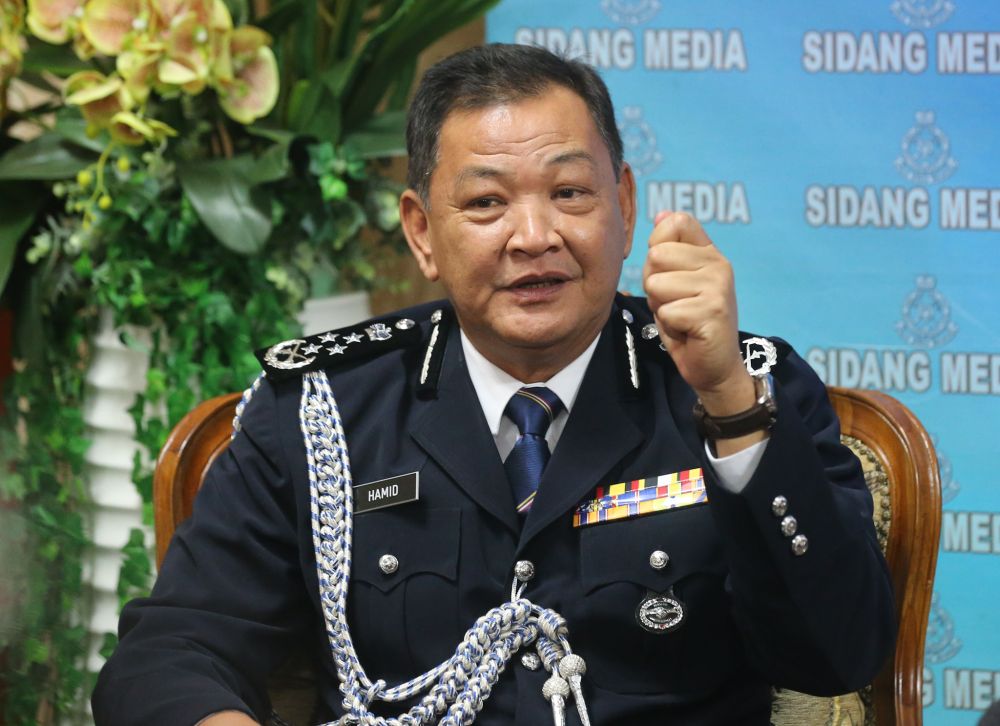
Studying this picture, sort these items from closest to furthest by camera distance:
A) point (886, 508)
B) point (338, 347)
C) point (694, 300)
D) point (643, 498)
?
point (694, 300)
point (643, 498)
point (886, 508)
point (338, 347)

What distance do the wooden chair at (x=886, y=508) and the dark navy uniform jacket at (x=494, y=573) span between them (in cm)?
12

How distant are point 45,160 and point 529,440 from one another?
4.31 ft

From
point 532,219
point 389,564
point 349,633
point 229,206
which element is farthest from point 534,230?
point 229,206

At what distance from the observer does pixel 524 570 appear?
5.59 ft

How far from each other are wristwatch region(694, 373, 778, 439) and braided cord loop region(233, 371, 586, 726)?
37 centimetres

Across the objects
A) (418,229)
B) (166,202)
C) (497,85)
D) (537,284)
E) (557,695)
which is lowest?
(557,695)

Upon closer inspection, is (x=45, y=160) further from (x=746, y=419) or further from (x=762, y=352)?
(x=746, y=419)

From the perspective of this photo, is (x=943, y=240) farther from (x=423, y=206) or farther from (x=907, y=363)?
(x=423, y=206)

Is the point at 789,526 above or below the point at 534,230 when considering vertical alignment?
below

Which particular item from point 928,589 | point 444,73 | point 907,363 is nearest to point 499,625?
point 928,589

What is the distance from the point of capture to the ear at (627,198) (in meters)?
1.86

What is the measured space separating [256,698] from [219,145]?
134 cm

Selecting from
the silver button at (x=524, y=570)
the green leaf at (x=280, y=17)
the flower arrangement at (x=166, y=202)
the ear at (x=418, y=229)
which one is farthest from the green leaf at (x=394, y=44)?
the silver button at (x=524, y=570)

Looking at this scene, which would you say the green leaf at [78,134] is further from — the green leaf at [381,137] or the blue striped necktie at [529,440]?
the blue striped necktie at [529,440]
